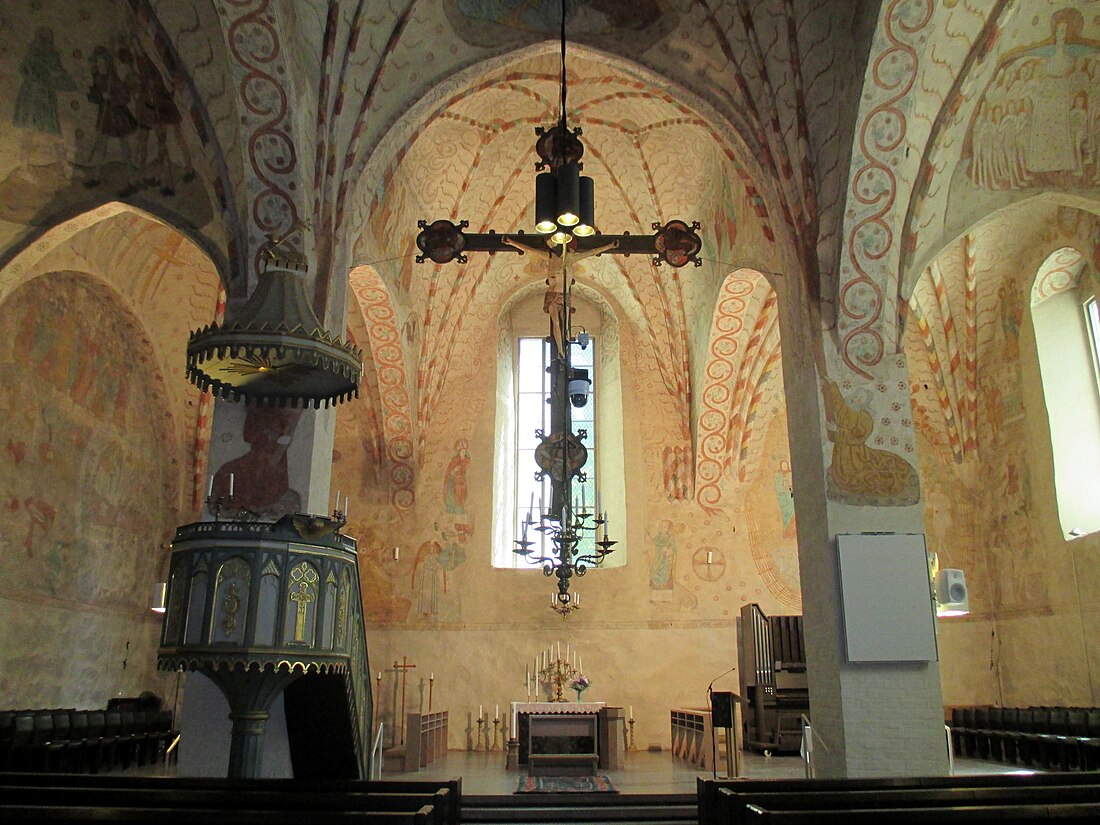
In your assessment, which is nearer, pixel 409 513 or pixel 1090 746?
pixel 1090 746

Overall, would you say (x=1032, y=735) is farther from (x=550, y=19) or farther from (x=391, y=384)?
(x=391, y=384)

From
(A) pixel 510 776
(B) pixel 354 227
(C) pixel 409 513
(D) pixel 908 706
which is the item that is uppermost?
(B) pixel 354 227

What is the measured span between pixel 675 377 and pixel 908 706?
837 cm

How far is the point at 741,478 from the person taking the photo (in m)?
15.9

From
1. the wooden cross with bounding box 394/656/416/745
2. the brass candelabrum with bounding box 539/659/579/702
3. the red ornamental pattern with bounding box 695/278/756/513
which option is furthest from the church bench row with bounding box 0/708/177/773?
the red ornamental pattern with bounding box 695/278/756/513

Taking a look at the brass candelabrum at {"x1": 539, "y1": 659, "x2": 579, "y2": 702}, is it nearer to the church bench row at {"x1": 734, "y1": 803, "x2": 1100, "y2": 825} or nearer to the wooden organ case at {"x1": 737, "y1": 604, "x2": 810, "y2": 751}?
the wooden organ case at {"x1": 737, "y1": 604, "x2": 810, "y2": 751}

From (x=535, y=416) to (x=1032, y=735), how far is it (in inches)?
379

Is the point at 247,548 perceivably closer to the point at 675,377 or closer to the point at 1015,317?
the point at 675,377

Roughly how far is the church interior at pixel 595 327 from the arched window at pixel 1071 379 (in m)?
0.05

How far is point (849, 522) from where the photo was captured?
8.98 m

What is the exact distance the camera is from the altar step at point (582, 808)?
7.91 m

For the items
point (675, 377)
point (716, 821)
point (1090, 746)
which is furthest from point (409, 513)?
point (716, 821)

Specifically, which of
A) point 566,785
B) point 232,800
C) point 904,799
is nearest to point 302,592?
point 232,800

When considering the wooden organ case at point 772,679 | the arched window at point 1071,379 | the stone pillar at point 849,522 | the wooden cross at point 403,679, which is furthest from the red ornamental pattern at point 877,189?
the wooden cross at point 403,679
